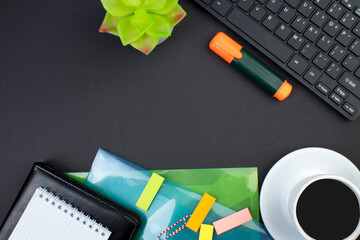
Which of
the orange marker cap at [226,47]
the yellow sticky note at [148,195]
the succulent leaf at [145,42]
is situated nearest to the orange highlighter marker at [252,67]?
the orange marker cap at [226,47]

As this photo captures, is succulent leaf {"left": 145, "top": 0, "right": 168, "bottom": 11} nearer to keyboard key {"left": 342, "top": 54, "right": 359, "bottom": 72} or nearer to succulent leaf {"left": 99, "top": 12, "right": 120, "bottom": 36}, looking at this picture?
succulent leaf {"left": 99, "top": 12, "right": 120, "bottom": 36}

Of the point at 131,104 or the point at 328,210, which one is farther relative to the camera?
the point at 131,104

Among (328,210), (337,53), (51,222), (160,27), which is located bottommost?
(51,222)

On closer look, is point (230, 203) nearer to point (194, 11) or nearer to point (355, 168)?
point (355, 168)

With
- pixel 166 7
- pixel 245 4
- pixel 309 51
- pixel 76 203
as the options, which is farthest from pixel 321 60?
pixel 76 203

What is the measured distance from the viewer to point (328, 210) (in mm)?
452

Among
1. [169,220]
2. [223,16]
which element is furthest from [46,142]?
[223,16]

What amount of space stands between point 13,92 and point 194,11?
319mm

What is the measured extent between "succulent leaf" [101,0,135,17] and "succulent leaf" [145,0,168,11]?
0.8 inches

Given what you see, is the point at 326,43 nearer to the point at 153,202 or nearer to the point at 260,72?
the point at 260,72

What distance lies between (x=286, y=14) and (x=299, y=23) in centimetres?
2

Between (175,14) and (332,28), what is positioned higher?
(332,28)

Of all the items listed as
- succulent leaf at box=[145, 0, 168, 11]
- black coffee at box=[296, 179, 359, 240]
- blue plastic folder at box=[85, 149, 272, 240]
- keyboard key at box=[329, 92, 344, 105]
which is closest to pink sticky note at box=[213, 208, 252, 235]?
blue plastic folder at box=[85, 149, 272, 240]

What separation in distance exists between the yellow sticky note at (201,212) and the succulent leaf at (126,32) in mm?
260
